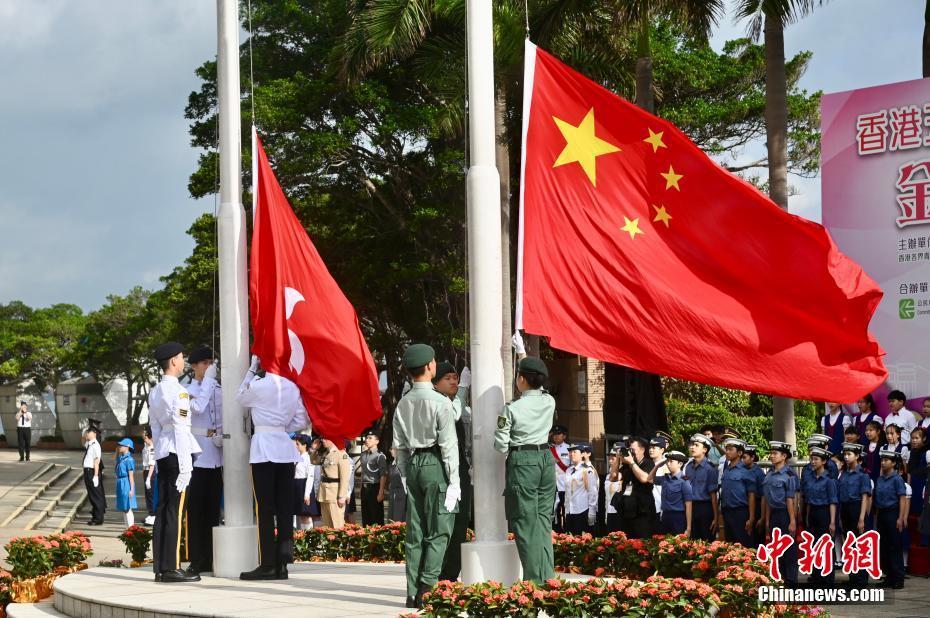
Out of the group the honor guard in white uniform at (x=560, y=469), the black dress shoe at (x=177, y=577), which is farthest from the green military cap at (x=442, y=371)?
the honor guard in white uniform at (x=560, y=469)

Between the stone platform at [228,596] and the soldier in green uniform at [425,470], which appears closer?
the stone platform at [228,596]

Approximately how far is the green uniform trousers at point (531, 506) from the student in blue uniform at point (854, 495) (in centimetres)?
547

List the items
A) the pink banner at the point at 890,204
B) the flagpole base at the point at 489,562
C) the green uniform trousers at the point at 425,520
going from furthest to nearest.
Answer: the pink banner at the point at 890,204, the green uniform trousers at the point at 425,520, the flagpole base at the point at 489,562

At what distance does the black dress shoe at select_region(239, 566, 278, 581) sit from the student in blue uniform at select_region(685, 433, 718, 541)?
5.14 metres

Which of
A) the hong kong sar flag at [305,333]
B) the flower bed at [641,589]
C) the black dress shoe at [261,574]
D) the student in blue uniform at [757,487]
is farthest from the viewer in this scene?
the student in blue uniform at [757,487]

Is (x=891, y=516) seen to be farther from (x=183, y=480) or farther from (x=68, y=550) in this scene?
(x=68, y=550)

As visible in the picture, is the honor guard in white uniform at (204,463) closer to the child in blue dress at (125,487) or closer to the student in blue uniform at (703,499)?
the student in blue uniform at (703,499)

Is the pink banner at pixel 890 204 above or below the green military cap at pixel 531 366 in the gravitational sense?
above

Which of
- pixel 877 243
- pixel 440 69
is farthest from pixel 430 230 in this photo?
pixel 877 243

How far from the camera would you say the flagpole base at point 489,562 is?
8.06m

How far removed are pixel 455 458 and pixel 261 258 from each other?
267cm

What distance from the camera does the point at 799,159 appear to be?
31.6m

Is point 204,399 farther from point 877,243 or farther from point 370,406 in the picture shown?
point 877,243

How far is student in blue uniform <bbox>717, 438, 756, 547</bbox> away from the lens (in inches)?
500
